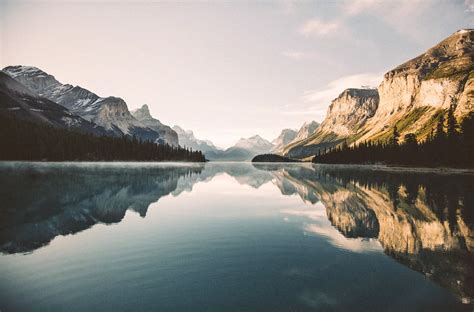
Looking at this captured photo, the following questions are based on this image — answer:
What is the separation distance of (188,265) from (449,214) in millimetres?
26728

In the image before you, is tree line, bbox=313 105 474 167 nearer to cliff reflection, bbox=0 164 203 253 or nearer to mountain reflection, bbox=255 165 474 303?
mountain reflection, bbox=255 165 474 303

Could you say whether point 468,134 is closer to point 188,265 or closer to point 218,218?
point 218,218

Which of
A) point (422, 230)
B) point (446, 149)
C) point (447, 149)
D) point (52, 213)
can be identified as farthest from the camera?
point (446, 149)

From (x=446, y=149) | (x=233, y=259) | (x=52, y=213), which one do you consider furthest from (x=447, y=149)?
(x=52, y=213)

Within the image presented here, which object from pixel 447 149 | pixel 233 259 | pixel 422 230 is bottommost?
pixel 233 259

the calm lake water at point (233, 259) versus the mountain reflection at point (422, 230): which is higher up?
the mountain reflection at point (422, 230)

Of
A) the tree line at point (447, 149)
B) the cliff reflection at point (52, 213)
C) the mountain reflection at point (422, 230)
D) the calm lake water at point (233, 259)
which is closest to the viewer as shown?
the calm lake water at point (233, 259)

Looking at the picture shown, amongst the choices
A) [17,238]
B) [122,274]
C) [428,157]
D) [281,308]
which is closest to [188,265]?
[122,274]

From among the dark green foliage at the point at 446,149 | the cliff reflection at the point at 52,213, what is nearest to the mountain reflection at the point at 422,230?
the cliff reflection at the point at 52,213

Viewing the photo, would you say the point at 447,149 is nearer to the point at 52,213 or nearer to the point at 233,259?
the point at 233,259

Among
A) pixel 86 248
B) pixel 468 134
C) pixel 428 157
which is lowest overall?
pixel 86 248

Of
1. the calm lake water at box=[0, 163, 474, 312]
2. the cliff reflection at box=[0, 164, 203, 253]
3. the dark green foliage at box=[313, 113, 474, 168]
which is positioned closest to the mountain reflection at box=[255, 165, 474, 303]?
the calm lake water at box=[0, 163, 474, 312]

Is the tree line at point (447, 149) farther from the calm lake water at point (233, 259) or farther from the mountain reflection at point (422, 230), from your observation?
the calm lake water at point (233, 259)

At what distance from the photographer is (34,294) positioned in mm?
11602
